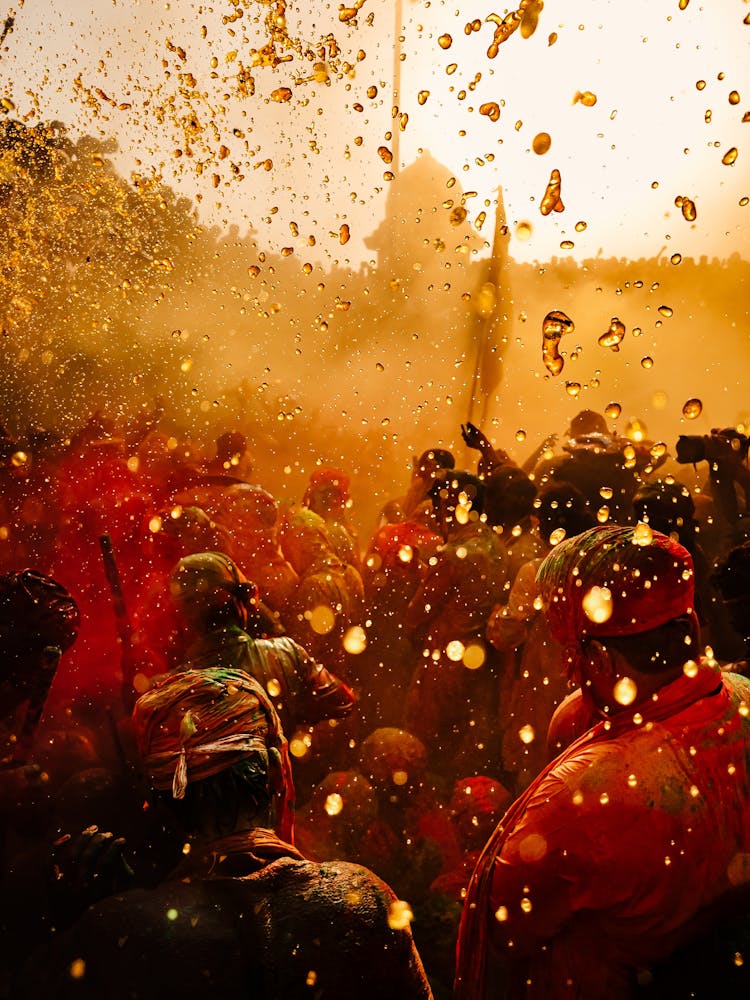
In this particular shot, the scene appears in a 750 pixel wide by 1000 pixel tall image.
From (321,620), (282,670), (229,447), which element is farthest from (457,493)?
(229,447)

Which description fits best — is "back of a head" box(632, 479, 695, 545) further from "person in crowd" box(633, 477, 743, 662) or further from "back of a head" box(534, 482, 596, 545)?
"back of a head" box(534, 482, 596, 545)

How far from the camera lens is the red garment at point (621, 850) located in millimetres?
1762

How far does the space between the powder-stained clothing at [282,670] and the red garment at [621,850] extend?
2007 mm

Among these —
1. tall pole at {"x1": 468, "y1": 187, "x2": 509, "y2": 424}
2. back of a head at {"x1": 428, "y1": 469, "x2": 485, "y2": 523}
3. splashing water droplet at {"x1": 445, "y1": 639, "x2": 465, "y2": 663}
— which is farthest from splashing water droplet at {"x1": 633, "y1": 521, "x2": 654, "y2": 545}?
tall pole at {"x1": 468, "y1": 187, "x2": 509, "y2": 424}

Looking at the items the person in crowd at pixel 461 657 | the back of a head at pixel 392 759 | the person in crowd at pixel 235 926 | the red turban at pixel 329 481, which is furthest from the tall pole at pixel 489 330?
the person in crowd at pixel 235 926

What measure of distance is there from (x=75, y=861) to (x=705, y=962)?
1.75 meters

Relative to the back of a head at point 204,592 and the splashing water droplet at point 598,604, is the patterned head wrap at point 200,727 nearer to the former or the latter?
the splashing water droplet at point 598,604

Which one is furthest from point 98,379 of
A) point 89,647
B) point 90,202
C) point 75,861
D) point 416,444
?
point 75,861

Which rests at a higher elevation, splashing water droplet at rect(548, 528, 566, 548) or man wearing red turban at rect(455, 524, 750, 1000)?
splashing water droplet at rect(548, 528, 566, 548)

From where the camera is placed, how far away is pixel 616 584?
2016 millimetres

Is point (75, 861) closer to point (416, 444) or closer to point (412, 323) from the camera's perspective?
point (416, 444)

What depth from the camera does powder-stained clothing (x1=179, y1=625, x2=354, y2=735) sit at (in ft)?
12.4

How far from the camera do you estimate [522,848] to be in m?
1.86

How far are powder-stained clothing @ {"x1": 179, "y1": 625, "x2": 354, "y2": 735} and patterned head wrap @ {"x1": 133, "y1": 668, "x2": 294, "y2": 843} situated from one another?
4.98 feet
